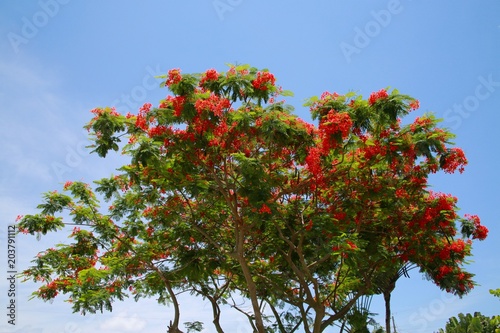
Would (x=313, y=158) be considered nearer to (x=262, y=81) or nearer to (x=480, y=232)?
(x=262, y=81)

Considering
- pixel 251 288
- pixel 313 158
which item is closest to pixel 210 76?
pixel 313 158

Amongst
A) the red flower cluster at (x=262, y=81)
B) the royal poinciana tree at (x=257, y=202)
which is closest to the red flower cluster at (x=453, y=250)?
the royal poinciana tree at (x=257, y=202)

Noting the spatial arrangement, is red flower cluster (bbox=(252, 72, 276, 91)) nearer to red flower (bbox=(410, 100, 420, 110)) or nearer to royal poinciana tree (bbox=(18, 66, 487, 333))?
royal poinciana tree (bbox=(18, 66, 487, 333))

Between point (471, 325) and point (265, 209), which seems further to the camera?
point (471, 325)

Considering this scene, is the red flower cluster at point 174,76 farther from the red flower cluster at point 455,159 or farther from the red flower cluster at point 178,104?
the red flower cluster at point 455,159

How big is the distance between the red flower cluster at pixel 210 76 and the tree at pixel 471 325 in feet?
40.3

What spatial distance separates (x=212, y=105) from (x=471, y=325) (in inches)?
526

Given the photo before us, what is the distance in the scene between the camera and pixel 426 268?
14.2m

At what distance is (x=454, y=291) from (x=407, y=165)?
455 cm

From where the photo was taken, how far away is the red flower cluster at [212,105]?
33.8 feet

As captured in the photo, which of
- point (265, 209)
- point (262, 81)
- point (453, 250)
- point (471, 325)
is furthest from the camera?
point (471, 325)

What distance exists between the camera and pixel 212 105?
10383mm

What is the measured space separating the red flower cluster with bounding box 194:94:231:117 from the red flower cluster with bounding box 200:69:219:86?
499mm

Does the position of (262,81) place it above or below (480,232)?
above
